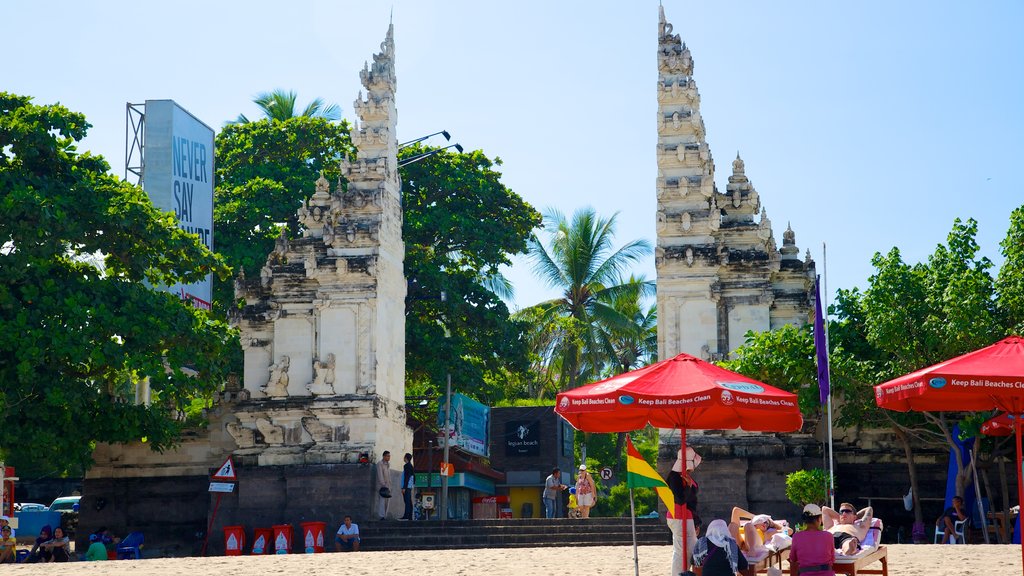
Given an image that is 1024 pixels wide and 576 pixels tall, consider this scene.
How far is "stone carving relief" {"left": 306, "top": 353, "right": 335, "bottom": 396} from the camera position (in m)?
26.6

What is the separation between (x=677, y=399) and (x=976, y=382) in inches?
123

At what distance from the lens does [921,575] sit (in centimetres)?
1551

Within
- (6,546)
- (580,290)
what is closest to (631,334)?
(580,290)

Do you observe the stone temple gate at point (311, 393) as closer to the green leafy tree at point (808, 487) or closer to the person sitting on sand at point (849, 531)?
the green leafy tree at point (808, 487)

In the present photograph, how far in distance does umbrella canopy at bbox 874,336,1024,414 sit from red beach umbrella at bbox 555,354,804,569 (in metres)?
1.49

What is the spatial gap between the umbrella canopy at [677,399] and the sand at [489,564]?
80.8 inches

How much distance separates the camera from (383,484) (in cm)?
2639

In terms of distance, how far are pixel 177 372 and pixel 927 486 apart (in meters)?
14.0

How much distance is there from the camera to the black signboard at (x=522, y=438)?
38812 mm

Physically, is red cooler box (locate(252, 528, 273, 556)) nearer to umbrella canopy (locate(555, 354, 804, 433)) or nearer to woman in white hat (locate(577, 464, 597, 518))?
woman in white hat (locate(577, 464, 597, 518))

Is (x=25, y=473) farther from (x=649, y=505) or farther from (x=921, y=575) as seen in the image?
(x=921, y=575)

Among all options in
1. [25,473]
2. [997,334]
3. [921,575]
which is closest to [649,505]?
[25,473]

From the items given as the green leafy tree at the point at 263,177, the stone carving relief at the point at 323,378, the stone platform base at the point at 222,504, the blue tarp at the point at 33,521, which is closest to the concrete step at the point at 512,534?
the stone platform base at the point at 222,504

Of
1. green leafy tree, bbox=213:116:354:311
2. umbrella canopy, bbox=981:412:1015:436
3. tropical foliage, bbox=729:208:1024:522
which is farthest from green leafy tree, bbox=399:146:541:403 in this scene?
umbrella canopy, bbox=981:412:1015:436
